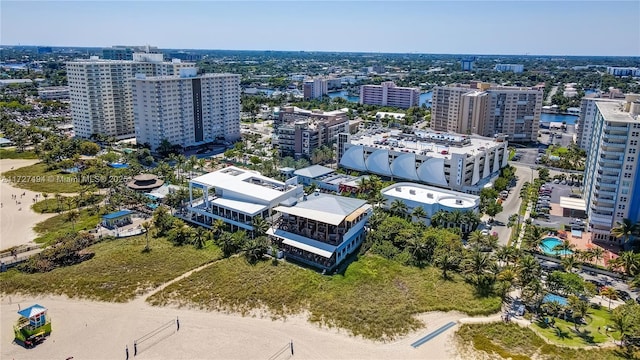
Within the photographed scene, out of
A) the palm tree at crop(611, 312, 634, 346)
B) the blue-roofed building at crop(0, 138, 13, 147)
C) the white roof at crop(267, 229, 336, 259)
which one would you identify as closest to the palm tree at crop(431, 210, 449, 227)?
the white roof at crop(267, 229, 336, 259)

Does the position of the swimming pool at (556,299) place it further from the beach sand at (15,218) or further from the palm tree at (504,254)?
the beach sand at (15,218)

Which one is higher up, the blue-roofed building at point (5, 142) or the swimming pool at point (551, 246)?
the blue-roofed building at point (5, 142)

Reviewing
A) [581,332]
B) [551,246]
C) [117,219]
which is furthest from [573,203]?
[117,219]

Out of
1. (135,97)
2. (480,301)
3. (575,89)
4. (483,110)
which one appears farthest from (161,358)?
(575,89)

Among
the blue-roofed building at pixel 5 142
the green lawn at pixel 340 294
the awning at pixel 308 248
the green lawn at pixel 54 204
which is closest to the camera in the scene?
the green lawn at pixel 340 294

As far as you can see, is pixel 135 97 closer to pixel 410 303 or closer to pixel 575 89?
pixel 410 303

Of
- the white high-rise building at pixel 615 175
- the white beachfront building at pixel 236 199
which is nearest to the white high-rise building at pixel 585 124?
the white high-rise building at pixel 615 175

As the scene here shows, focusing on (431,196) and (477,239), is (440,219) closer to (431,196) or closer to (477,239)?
(431,196)
